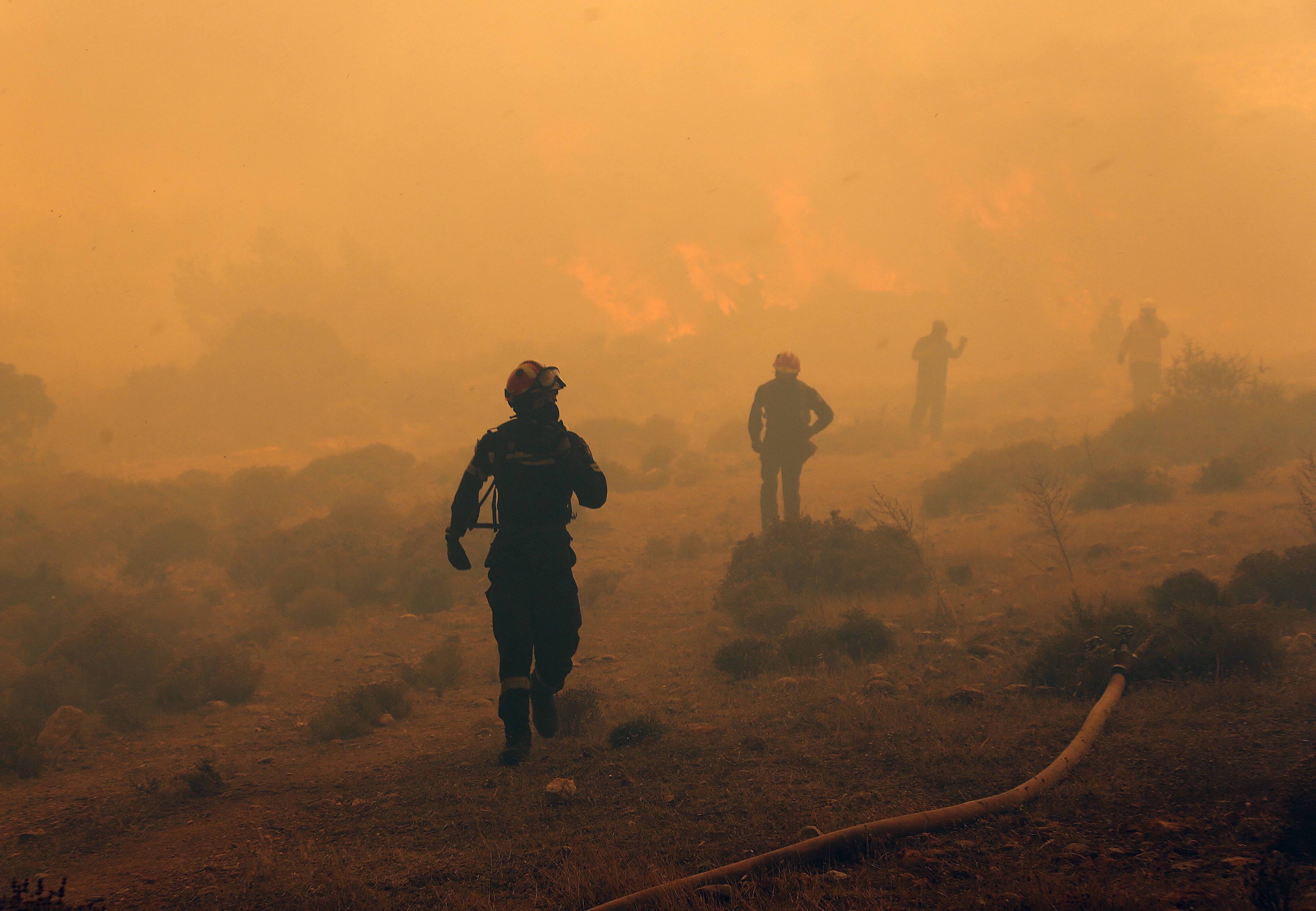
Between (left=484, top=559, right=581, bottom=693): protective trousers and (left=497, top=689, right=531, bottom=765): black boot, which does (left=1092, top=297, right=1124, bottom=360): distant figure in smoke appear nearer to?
(left=484, top=559, right=581, bottom=693): protective trousers

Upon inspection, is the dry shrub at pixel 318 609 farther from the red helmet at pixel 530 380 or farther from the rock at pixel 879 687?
the rock at pixel 879 687

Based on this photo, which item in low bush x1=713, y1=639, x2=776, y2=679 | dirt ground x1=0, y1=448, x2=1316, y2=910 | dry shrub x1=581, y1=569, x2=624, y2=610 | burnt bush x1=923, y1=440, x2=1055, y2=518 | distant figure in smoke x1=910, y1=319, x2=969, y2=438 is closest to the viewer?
dirt ground x1=0, y1=448, x2=1316, y2=910

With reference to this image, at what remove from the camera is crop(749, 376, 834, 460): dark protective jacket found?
33.3ft

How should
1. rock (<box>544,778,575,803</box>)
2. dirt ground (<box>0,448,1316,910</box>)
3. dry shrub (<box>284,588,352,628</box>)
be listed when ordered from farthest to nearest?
dry shrub (<box>284,588,352,628</box>) < rock (<box>544,778,575,803</box>) < dirt ground (<box>0,448,1316,910</box>)

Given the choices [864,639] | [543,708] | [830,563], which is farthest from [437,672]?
[830,563]

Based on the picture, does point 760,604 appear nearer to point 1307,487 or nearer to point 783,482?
point 783,482

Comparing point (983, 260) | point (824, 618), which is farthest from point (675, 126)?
point (824, 618)

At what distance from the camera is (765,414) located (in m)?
10.5

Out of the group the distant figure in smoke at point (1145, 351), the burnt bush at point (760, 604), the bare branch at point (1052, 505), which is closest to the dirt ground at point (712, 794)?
the burnt bush at point (760, 604)

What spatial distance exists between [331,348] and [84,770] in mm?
38383

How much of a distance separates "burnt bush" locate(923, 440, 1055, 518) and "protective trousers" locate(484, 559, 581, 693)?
9197 mm

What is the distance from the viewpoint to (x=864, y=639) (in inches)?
263

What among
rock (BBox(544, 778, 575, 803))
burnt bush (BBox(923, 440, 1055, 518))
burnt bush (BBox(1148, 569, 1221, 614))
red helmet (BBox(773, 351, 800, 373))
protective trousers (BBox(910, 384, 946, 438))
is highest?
protective trousers (BBox(910, 384, 946, 438))

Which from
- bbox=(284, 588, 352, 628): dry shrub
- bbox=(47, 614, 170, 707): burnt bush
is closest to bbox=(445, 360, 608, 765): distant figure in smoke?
bbox=(47, 614, 170, 707): burnt bush
